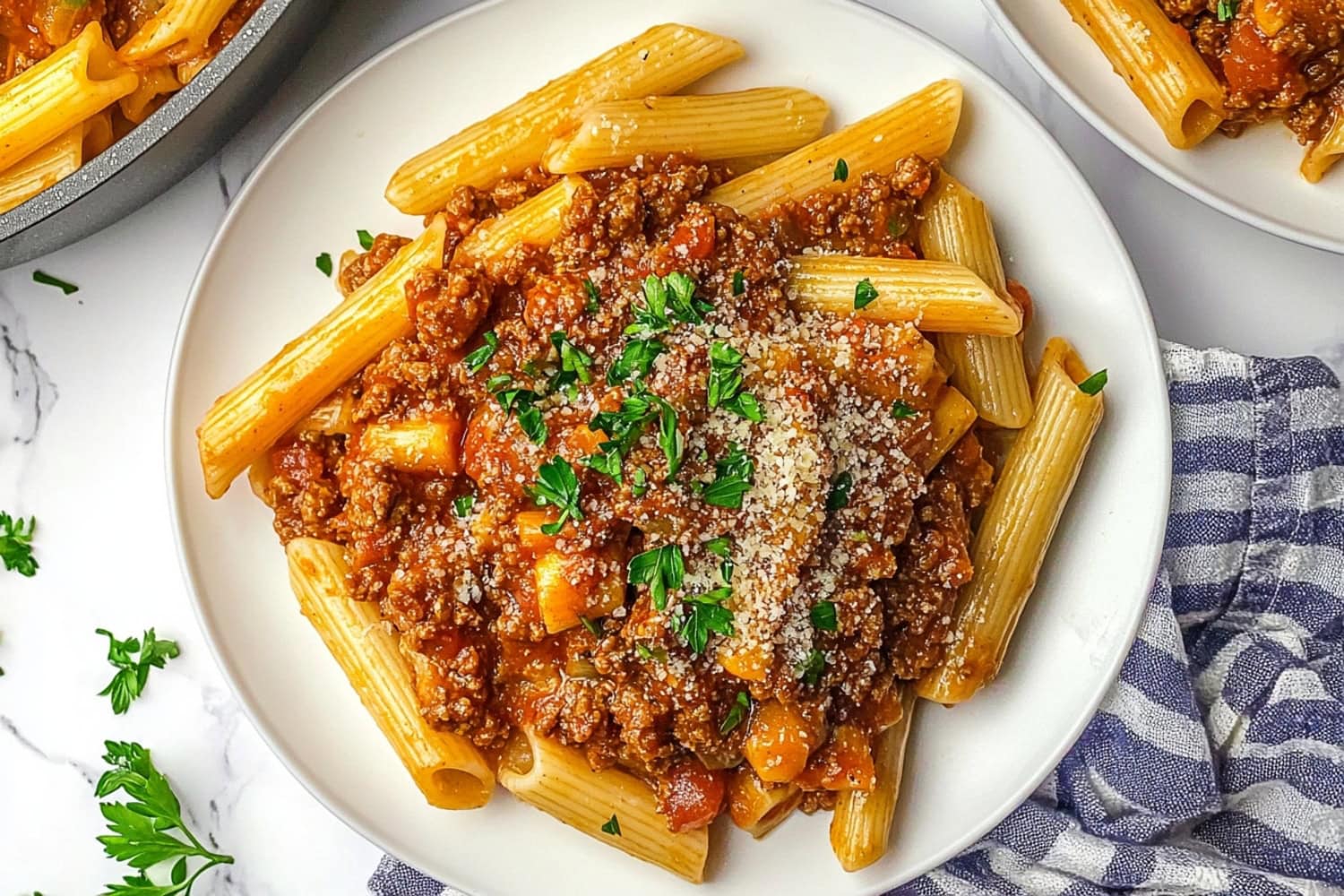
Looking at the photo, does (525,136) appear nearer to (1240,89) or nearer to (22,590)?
(1240,89)

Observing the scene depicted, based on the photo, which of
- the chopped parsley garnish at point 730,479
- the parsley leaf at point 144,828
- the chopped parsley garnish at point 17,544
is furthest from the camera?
the chopped parsley garnish at point 17,544

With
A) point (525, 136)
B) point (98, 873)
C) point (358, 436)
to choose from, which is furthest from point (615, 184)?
point (98, 873)

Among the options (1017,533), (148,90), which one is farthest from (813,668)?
(148,90)

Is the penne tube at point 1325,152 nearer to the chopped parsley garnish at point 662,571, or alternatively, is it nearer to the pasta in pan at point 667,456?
the pasta in pan at point 667,456

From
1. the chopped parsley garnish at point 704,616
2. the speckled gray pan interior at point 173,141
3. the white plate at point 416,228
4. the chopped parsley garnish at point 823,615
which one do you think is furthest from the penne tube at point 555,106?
→ the chopped parsley garnish at point 823,615

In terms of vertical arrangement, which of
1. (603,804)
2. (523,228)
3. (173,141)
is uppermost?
(173,141)

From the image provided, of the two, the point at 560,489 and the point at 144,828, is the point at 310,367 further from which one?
the point at 144,828
